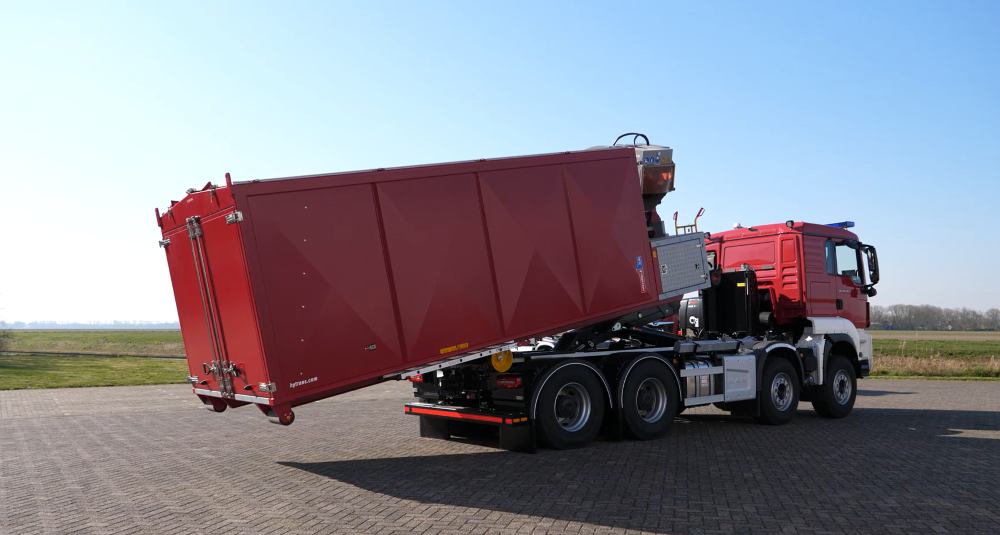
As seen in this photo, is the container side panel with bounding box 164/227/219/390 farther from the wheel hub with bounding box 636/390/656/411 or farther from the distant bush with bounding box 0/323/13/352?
the distant bush with bounding box 0/323/13/352

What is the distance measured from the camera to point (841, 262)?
45.6ft

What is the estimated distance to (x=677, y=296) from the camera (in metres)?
11.2

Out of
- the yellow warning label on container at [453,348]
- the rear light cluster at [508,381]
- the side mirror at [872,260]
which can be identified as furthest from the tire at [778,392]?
the yellow warning label on container at [453,348]

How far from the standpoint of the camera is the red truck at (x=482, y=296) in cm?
780

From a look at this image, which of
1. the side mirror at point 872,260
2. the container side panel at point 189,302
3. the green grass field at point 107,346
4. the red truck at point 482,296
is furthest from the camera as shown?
the green grass field at point 107,346

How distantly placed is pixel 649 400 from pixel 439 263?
404 centimetres

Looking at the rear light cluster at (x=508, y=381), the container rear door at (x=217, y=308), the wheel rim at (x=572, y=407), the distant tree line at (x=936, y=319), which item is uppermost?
the container rear door at (x=217, y=308)

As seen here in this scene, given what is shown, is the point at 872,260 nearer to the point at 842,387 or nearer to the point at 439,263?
the point at 842,387

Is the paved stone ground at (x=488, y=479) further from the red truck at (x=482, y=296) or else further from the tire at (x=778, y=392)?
the red truck at (x=482, y=296)

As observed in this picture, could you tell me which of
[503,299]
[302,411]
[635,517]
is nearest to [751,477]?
[635,517]

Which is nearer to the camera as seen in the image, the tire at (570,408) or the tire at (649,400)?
the tire at (570,408)

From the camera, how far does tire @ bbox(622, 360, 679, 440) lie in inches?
409

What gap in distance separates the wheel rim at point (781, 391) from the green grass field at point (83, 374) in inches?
780

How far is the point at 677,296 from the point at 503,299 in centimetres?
321
